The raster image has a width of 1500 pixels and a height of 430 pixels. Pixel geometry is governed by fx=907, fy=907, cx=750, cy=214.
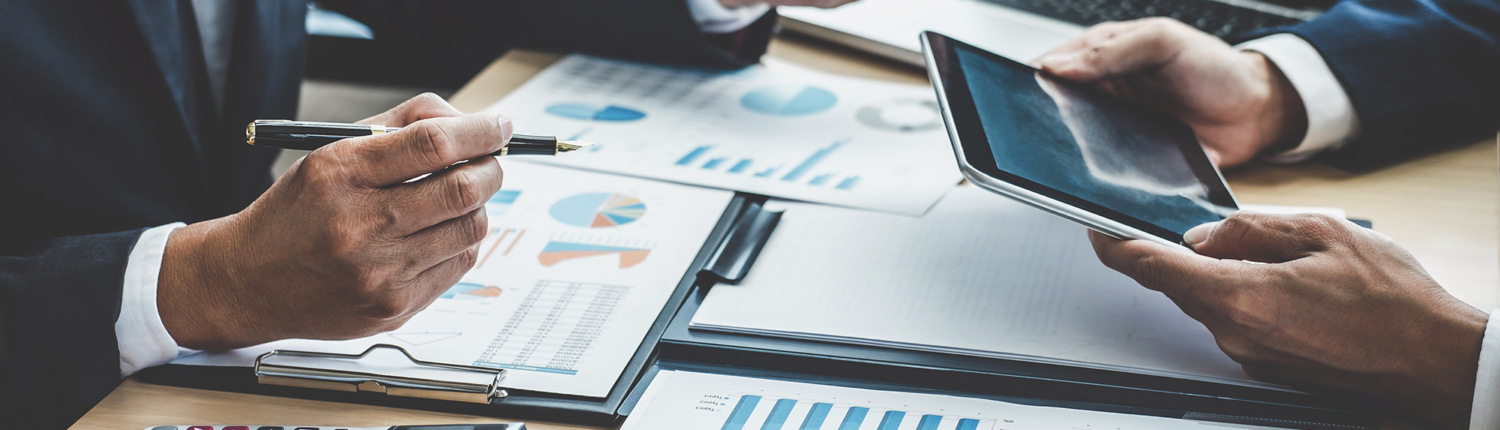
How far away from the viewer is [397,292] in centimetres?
58

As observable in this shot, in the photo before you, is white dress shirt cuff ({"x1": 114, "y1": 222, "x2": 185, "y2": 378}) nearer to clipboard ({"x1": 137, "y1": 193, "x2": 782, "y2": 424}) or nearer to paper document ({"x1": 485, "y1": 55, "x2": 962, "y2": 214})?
clipboard ({"x1": 137, "y1": 193, "x2": 782, "y2": 424})

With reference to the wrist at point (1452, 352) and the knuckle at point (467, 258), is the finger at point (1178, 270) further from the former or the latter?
the knuckle at point (467, 258)

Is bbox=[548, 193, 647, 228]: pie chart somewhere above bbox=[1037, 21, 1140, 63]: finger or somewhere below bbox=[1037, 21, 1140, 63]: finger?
below

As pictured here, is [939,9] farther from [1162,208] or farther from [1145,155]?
[1162,208]

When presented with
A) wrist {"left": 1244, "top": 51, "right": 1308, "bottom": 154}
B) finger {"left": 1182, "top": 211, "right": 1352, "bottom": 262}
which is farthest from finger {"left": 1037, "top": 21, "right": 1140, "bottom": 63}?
finger {"left": 1182, "top": 211, "right": 1352, "bottom": 262}

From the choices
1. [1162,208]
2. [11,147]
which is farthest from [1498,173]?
Result: [11,147]

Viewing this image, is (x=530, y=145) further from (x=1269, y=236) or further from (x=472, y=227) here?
(x=1269, y=236)

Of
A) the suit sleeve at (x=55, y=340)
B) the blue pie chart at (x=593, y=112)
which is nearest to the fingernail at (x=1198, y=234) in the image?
the blue pie chart at (x=593, y=112)

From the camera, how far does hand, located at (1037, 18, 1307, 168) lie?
0.90 metres

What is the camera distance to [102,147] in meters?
0.79

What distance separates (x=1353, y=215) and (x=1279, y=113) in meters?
0.14

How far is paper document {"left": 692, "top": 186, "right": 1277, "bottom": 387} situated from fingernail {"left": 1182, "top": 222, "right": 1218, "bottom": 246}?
6 cm

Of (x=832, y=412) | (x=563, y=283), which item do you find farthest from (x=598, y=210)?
(x=832, y=412)

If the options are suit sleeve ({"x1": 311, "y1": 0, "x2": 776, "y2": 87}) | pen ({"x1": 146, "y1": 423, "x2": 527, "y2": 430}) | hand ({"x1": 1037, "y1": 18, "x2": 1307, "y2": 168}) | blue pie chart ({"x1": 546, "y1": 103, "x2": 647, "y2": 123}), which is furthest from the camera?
suit sleeve ({"x1": 311, "y1": 0, "x2": 776, "y2": 87})
